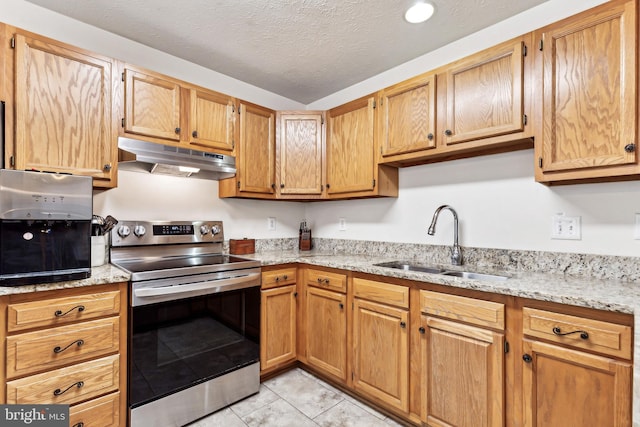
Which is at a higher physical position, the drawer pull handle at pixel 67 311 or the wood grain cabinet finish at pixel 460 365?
the drawer pull handle at pixel 67 311

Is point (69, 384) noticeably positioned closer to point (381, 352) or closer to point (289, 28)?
point (381, 352)

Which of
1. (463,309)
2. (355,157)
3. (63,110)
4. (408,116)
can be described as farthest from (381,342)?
(63,110)

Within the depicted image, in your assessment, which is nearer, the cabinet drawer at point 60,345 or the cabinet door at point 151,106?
the cabinet drawer at point 60,345

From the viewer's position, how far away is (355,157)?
2494 mm

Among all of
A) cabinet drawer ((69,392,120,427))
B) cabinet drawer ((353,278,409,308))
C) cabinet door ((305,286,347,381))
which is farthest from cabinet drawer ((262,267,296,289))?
cabinet drawer ((69,392,120,427))

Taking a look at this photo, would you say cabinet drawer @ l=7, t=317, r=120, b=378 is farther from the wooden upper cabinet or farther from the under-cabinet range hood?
the wooden upper cabinet

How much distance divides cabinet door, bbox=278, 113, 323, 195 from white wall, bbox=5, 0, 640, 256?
15.9 inches

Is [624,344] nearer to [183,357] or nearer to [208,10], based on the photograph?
[183,357]

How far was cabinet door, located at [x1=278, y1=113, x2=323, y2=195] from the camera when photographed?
2699 mm

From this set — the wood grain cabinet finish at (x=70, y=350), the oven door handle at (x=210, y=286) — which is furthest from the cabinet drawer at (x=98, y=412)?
the oven door handle at (x=210, y=286)

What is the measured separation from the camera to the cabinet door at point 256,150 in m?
2.49

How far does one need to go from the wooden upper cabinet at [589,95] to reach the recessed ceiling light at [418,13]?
0.59 metres

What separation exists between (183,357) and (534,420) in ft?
5.73

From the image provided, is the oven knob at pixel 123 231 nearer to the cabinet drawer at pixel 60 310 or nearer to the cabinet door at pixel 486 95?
the cabinet drawer at pixel 60 310
